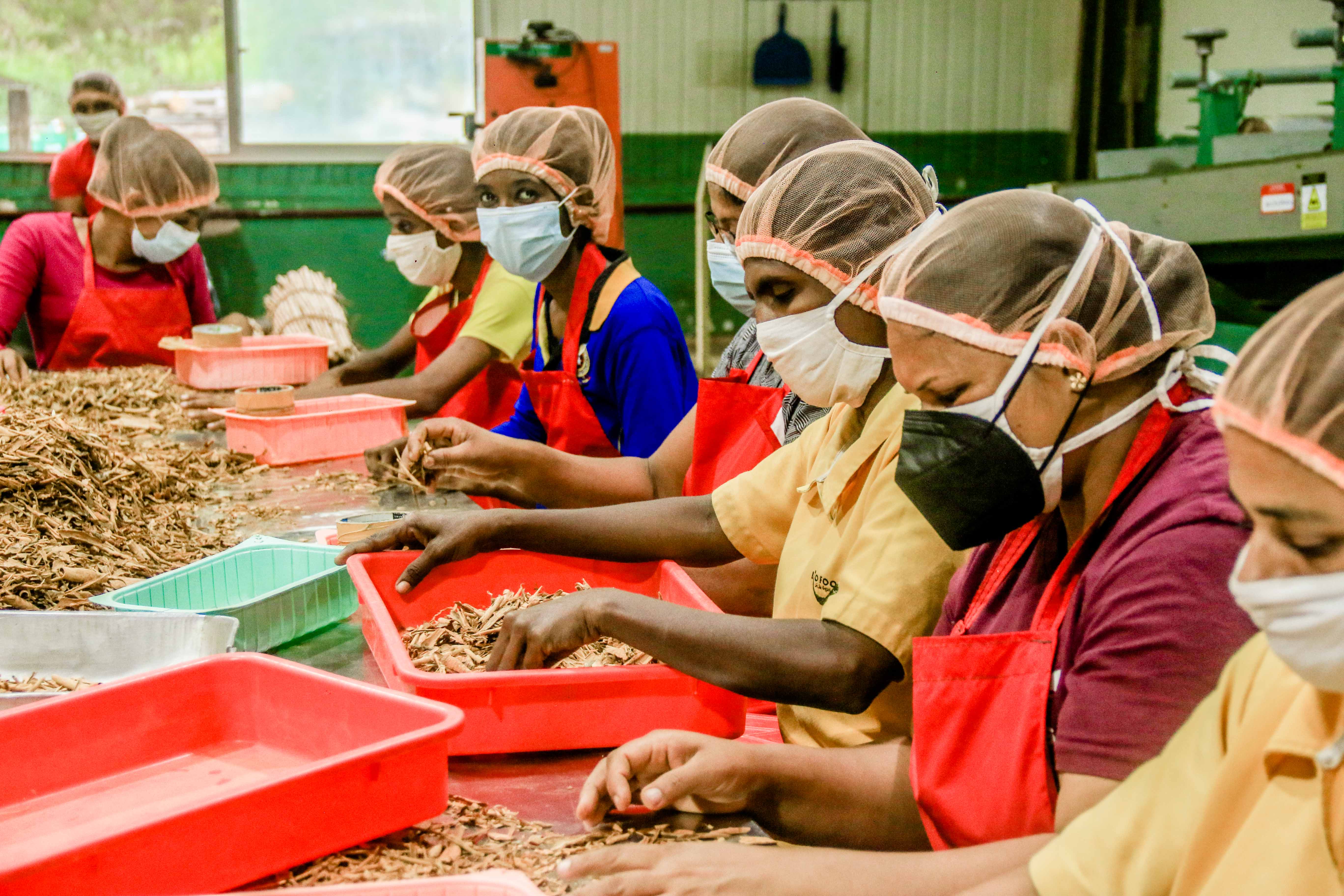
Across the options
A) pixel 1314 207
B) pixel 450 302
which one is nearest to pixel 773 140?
pixel 450 302

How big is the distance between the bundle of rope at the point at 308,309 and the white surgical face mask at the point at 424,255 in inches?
77.9

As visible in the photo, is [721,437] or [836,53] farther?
[836,53]

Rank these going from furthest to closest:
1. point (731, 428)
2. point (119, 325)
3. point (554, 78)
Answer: point (554, 78) → point (119, 325) → point (731, 428)

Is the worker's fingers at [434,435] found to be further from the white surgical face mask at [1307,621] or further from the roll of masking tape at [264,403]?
the white surgical face mask at [1307,621]

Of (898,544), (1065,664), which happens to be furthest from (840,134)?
(1065,664)

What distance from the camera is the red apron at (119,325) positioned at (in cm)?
514

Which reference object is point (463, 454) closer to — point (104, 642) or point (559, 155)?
point (559, 155)

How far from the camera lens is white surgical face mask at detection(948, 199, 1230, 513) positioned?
4.22 ft

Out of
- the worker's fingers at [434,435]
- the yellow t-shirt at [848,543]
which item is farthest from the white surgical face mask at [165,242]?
the yellow t-shirt at [848,543]

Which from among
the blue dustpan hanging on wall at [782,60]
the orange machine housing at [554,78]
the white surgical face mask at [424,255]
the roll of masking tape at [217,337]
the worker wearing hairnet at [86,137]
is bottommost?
the roll of masking tape at [217,337]

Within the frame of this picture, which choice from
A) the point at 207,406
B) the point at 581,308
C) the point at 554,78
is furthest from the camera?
the point at 554,78

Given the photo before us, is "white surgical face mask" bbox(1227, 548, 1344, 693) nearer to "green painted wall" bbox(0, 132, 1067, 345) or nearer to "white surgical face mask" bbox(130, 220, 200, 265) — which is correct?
"white surgical face mask" bbox(130, 220, 200, 265)

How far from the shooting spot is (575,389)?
10.5 feet

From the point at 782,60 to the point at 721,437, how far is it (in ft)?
21.8
